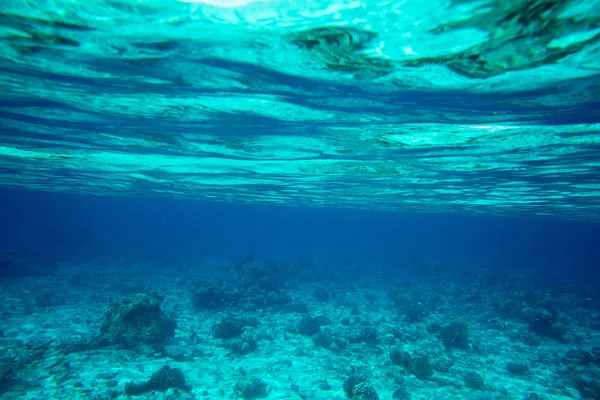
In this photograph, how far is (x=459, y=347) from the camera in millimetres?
15344

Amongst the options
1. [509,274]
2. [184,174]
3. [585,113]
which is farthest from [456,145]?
[509,274]

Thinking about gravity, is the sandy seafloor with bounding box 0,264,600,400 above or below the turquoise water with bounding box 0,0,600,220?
below

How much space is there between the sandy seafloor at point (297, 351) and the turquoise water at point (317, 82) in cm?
869

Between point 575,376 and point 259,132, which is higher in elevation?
point 259,132

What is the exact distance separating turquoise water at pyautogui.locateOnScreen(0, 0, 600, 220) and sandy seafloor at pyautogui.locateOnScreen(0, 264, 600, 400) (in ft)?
28.5

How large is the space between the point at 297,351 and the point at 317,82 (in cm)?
1189

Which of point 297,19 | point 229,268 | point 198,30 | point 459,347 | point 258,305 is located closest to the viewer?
point 297,19

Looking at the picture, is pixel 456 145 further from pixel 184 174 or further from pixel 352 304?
pixel 184 174

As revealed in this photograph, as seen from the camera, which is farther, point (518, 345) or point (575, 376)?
point (518, 345)

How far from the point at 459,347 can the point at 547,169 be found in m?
9.27

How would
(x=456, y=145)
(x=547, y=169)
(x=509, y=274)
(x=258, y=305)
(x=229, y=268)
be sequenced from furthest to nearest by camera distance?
(x=229, y=268)
(x=509, y=274)
(x=258, y=305)
(x=547, y=169)
(x=456, y=145)

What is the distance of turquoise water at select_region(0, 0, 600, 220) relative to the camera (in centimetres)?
541

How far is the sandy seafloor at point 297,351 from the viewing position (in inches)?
435

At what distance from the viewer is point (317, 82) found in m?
7.71
